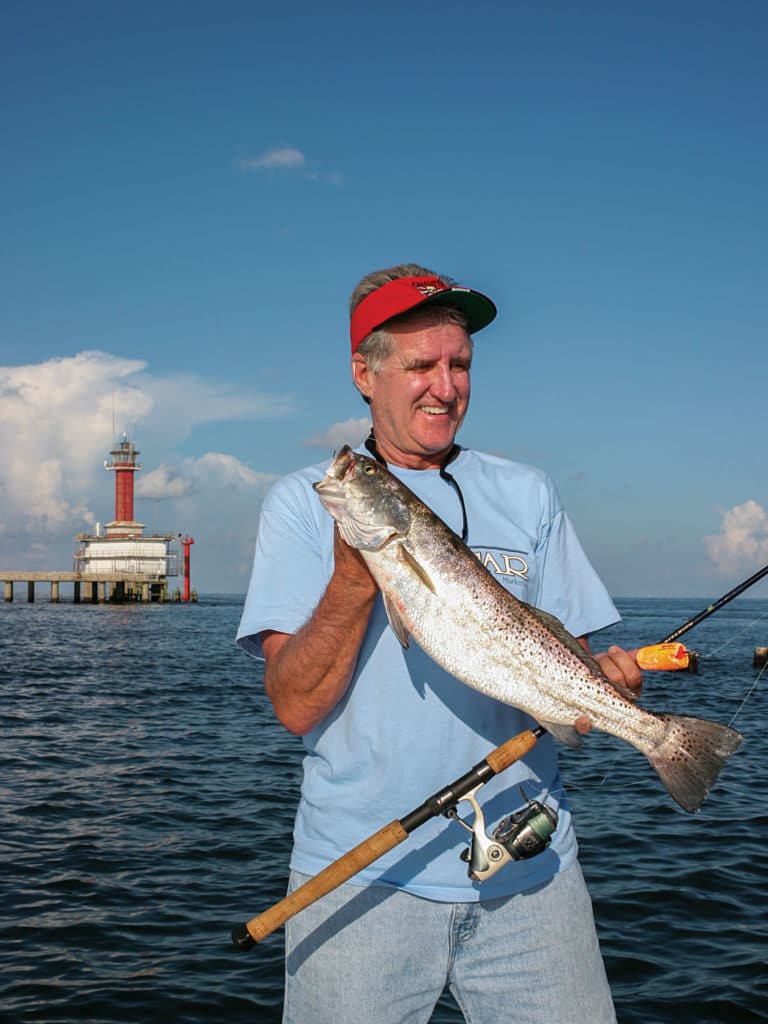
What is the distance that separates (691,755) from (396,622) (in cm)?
123

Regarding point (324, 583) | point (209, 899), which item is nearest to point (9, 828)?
point (209, 899)

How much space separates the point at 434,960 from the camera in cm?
334

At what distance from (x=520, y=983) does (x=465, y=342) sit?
2449 mm

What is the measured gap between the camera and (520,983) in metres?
3.34

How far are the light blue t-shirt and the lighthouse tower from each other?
90075 mm

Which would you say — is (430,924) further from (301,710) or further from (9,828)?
(9,828)

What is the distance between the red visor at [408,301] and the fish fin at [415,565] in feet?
3.06

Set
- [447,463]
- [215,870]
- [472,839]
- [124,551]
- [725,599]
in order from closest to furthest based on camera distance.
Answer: [472,839] → [447,463] → [725,599] → [215,870] → [124,551]

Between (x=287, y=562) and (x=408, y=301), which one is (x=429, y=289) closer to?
(x=408, y=301)

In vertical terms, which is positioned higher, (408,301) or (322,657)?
(408,301)

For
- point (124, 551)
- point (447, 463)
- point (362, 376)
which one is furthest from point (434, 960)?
point (124, 551)

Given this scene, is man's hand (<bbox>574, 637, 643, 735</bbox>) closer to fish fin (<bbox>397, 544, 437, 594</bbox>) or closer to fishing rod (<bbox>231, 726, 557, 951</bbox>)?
fishing rod (<bbox>231, 726, 557, 951</bbox>)

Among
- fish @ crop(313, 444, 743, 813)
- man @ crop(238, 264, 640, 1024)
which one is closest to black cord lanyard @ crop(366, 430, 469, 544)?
man @ crop(238, 264, 640, 1024)

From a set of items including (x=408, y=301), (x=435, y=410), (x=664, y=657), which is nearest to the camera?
(x=408, y=301)
